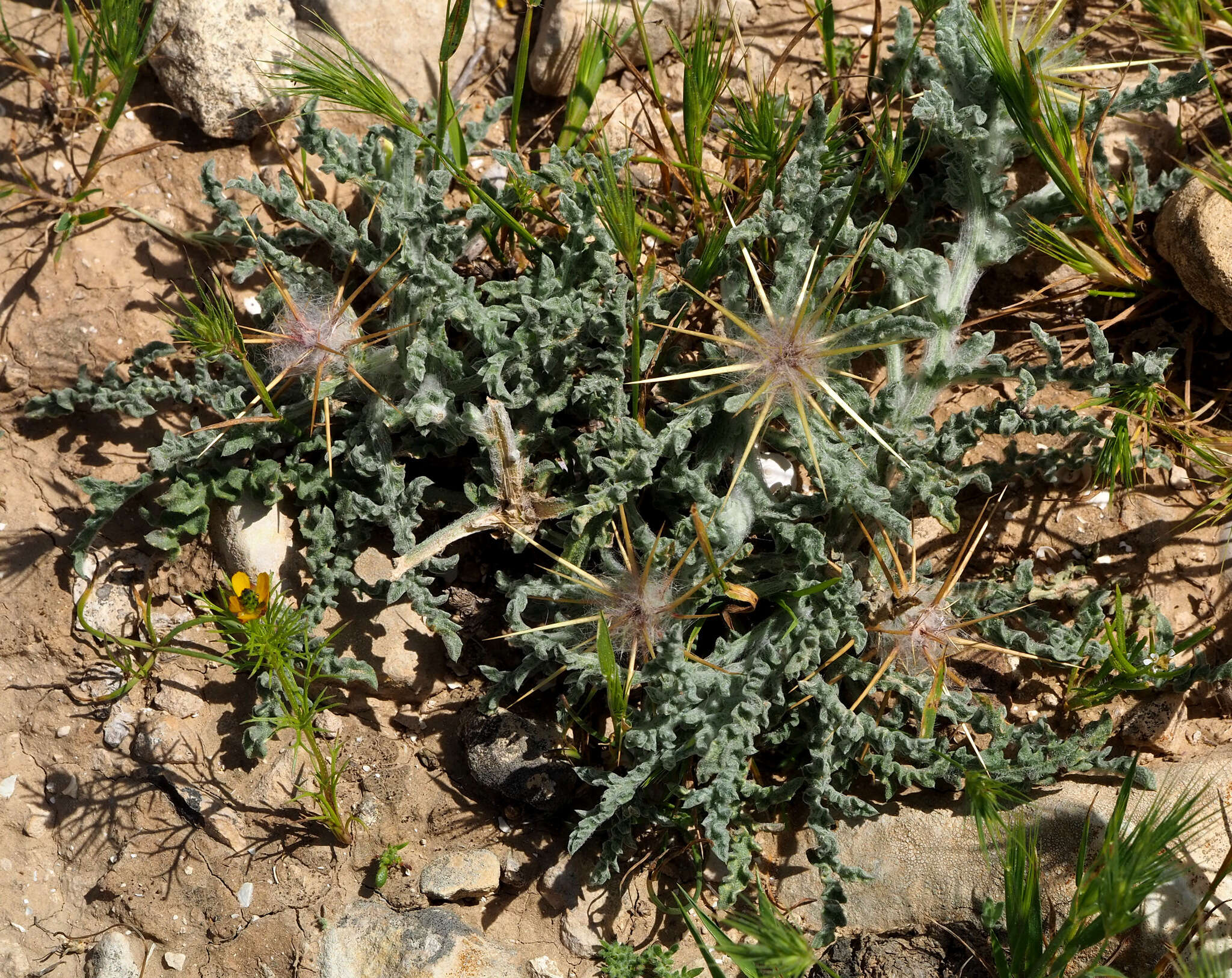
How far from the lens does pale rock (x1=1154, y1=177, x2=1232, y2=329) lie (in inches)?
127

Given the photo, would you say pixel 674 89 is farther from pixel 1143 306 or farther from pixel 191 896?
pixel 191 896

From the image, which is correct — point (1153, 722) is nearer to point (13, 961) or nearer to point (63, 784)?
point (63, 784)

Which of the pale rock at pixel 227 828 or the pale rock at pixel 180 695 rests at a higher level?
the pale rock at pixel 180 695

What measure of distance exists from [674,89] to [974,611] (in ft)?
7.46

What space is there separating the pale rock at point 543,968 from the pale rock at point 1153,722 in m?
1.94

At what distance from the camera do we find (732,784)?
288cm

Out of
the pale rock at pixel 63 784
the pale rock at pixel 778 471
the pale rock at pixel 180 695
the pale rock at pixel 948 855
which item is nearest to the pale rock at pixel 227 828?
the pale rock at pixel 180 695

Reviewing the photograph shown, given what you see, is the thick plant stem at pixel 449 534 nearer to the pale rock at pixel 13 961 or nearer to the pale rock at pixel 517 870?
the pale rock at pixel 517 870

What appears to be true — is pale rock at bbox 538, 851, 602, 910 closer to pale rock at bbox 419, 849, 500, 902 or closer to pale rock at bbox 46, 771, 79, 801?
pale rock at bbox 419, 849, 500, 902

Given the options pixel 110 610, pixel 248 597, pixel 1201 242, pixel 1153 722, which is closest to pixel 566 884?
pixel 248 597

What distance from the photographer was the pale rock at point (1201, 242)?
3230 millimetres

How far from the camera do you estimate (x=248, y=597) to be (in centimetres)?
325

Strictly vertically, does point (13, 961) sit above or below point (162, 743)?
below

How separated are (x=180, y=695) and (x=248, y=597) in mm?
411
